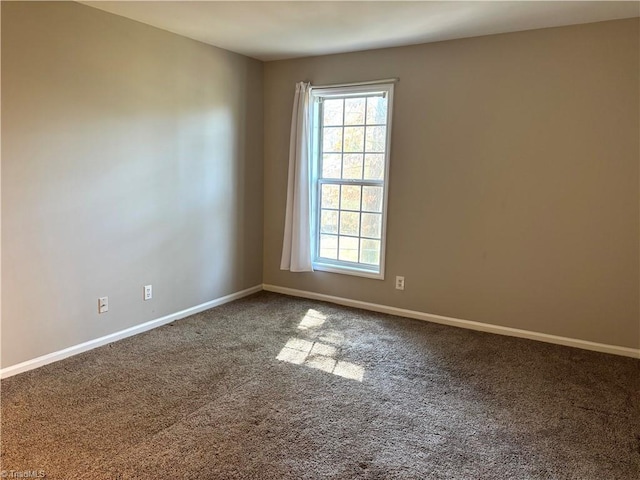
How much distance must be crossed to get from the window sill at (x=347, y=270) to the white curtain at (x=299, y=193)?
11cm

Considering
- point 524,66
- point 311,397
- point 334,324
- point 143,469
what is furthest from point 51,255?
point 524,66

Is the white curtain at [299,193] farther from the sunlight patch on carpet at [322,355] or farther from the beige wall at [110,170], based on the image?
the sunlight patch on carpet at [322,355]

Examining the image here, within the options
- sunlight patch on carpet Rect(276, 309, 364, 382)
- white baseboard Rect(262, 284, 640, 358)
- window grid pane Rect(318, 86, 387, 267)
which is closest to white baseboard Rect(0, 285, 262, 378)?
white baseboard Rect(262, 284, 640, 358)

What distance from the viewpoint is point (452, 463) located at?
200 cm

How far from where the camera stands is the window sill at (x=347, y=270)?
13.6ft

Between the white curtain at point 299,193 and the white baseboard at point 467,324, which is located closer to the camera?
the white baseboard at point 467,324

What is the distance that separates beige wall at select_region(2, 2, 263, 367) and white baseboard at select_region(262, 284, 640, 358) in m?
0.76

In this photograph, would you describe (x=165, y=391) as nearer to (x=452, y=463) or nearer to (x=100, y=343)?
(x=100, y=343)

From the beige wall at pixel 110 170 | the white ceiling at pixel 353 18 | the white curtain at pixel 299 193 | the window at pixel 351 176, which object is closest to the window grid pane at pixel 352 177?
the window at pixel 351 176

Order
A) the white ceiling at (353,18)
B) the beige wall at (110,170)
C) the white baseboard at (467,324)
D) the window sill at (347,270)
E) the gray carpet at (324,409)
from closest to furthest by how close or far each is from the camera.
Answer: the gray carpet at (324,409) < the beige wall at (110,170) < the white ceiling at (353,18) < the white baseboard at (467,324) < the window sill at (347,270)

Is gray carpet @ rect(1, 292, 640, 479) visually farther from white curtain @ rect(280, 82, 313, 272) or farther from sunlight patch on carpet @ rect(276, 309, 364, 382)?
white curtain @ rect(280, 82, 313, 272)

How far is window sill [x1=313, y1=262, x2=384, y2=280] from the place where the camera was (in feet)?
13.6

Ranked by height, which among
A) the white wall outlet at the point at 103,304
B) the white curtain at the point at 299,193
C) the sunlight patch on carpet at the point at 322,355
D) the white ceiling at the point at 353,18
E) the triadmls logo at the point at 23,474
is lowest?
the triadmls logo at the point at 23,474

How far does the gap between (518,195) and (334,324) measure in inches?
70.5
